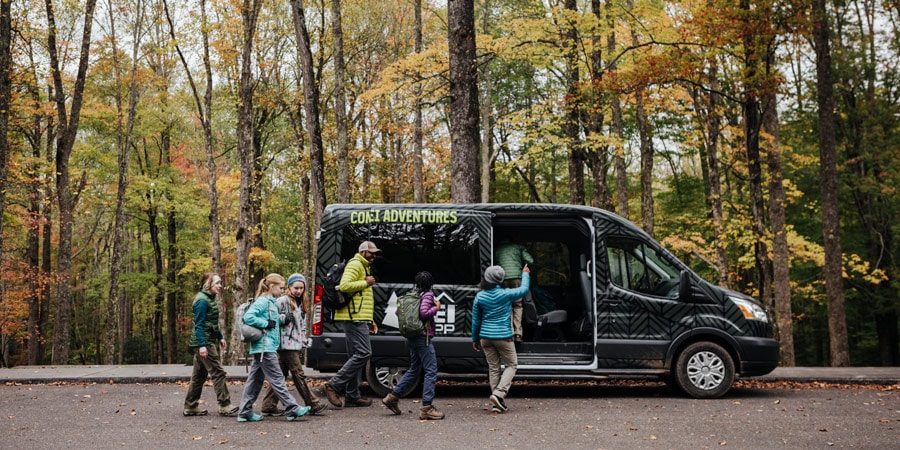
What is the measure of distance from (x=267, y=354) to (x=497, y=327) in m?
2.70

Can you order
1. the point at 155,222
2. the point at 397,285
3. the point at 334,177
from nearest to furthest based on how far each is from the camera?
the point at 397,285 < the point at 334,177 < the point at 155,222

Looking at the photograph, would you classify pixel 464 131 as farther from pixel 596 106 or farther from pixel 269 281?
pixel 269 281

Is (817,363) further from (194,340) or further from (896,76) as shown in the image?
(194,340)

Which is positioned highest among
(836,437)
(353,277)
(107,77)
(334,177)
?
(107,77)

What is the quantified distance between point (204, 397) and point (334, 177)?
1787 centimetres

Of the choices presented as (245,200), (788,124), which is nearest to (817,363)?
(788,124)

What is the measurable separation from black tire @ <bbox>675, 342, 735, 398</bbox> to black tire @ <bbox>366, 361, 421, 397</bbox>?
3.65 meters

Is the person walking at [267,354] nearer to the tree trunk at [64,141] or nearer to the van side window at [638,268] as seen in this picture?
the van side window at [638,268]

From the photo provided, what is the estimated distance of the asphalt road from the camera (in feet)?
23.0

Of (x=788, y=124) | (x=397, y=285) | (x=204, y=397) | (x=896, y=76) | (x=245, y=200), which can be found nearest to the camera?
(x=397, y=285)

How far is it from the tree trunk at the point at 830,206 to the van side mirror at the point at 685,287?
749 centimetres

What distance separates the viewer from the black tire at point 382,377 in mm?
9852

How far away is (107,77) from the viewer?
28.0 metres

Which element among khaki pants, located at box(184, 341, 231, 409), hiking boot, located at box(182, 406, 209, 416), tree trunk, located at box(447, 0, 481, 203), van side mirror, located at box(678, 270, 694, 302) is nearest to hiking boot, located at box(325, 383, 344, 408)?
khaki pants, located at box(184, 341, 231, 409)
